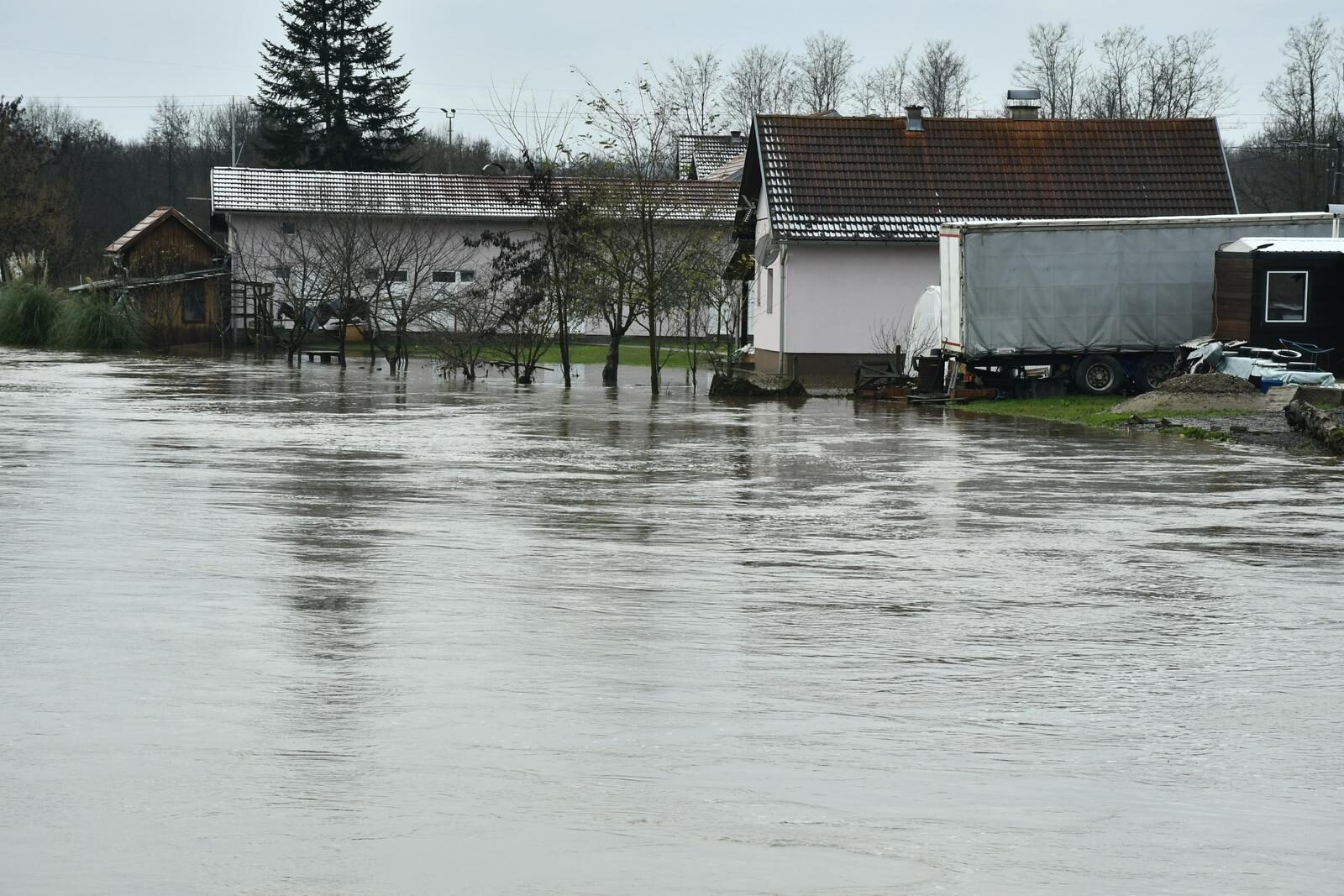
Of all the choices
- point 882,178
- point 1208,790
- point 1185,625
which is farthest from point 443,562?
point 882,178

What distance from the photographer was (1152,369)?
3141cm

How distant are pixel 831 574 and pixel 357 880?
5910 millimetres

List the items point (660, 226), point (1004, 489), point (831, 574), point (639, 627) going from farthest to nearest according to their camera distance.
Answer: point (660, 226)
point (1004, 489)
point (831, 574)
point (639, 627)

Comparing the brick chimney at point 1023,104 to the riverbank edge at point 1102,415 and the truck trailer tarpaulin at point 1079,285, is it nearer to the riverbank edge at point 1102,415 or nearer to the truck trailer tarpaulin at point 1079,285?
the truck trailer tarpaulin at point 1079,285

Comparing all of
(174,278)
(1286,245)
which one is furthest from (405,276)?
(1286,245)

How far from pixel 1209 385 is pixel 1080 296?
580 cm

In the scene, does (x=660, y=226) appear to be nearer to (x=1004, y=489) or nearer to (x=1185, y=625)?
(x=1004, y=489)

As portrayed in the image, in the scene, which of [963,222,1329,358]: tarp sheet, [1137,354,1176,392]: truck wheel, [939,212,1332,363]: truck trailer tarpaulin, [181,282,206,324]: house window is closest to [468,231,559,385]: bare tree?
[939,212,1332,363]: truck trailer tarpaulin

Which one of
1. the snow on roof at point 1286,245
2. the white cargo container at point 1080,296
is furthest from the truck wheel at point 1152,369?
the snow on roof at point 1286,245

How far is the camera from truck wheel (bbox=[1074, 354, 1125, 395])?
31328mm

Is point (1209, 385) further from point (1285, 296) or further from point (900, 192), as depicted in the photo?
point (900, 192)

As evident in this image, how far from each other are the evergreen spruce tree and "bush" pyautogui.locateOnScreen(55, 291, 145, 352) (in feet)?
102

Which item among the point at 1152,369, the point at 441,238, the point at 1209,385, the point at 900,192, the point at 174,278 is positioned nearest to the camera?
the point at 1209,385

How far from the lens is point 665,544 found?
1134 cm
